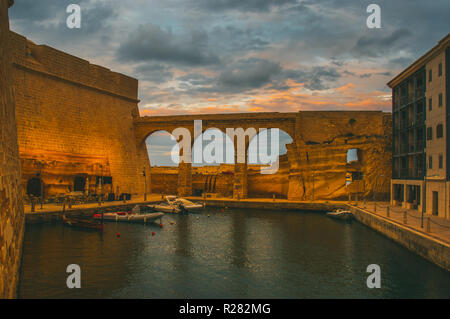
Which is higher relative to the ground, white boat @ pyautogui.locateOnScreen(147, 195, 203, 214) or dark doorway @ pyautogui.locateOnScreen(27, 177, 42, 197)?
dark doorway @ pyautogui.locateOnScreen(27, 177, 42, 197)

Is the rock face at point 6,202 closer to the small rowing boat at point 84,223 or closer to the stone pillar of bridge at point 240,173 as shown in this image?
the small rowing boat at point 84,223

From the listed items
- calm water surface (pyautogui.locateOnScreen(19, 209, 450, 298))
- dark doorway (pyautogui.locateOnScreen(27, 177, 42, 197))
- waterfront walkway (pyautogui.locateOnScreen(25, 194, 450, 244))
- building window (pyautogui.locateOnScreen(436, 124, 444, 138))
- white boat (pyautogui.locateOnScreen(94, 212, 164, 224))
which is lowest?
calm water surface (pyautogui.locateOnScreen(19, 209, 450, 298))

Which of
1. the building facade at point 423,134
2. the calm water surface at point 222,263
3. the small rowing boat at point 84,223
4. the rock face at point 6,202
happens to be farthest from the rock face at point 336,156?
the rock face at point 6,202

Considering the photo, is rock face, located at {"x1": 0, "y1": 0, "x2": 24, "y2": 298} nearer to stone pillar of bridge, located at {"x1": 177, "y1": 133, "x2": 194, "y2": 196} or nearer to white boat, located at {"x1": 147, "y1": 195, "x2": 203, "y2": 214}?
white boat, located at {"x1": 147, "y1": 195, "x2": 203, "y2": 214}

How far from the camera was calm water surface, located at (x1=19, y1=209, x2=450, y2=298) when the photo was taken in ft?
40.4

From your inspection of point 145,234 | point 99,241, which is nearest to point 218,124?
point 145,234

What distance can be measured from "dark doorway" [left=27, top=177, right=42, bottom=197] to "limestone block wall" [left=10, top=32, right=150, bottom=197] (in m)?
0.34

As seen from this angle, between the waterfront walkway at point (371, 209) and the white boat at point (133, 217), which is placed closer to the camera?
the waterfront walkway at point (371, 209)

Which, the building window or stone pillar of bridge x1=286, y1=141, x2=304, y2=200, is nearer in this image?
the building window

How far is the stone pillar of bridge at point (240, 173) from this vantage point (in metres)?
38.9

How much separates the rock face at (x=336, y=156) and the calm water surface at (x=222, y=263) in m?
12.4

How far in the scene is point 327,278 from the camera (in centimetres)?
1375

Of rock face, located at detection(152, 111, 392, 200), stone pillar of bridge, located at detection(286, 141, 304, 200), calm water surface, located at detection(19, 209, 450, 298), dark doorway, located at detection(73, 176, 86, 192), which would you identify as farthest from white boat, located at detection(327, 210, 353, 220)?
dark doorway, located at detection(73, 176, 86, 192)
